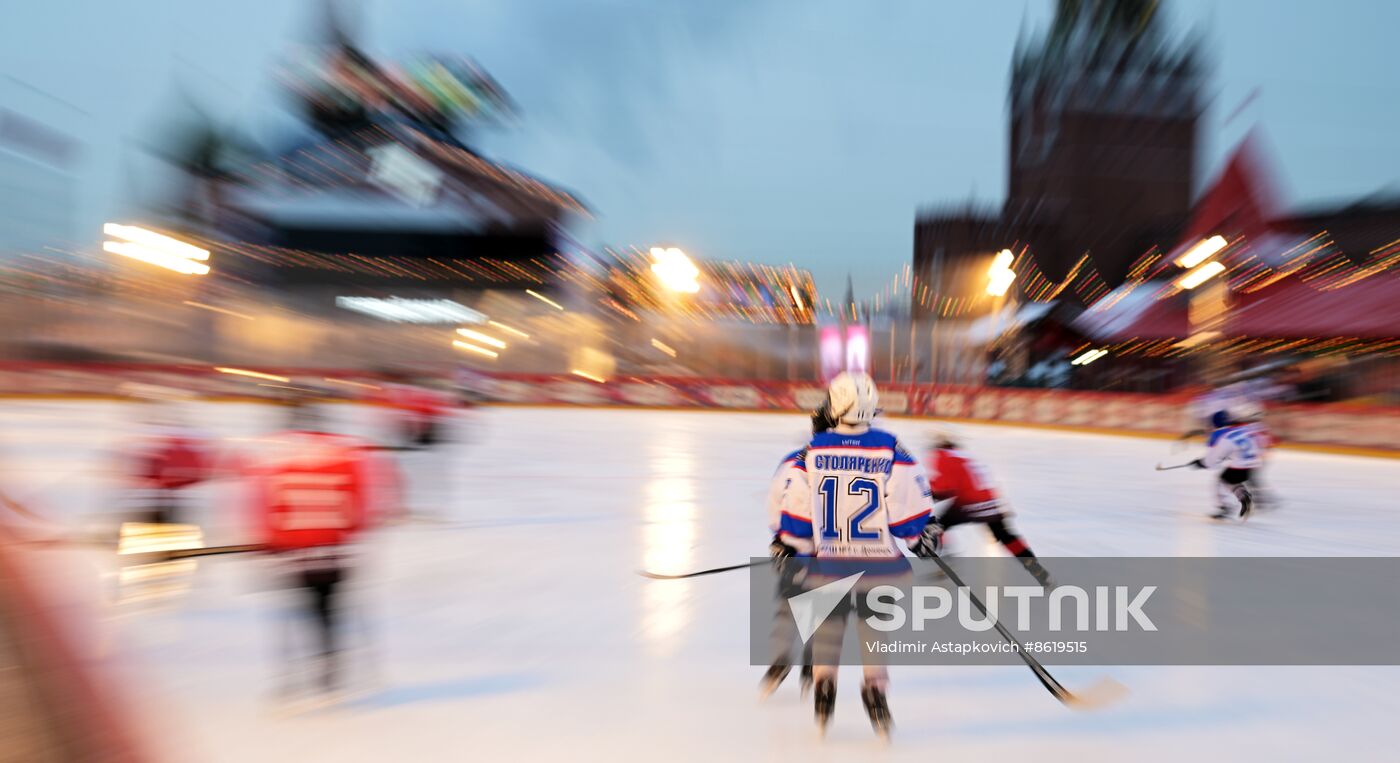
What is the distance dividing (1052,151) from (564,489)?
3448cm

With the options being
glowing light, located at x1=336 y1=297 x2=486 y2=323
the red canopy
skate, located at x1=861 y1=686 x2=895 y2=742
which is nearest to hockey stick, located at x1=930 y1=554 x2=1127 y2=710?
skate, located at x1=861 y1=686 x2=895 y2=742

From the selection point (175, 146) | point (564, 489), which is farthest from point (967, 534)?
point (175, 146)

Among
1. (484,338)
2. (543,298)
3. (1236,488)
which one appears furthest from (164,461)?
(543,298)

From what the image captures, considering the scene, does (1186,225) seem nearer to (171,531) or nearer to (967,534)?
(967,534)

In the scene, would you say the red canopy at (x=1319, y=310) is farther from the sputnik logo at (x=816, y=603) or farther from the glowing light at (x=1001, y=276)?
the sputnik logo at (x=816, y=603)

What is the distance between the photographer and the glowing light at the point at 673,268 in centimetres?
2588

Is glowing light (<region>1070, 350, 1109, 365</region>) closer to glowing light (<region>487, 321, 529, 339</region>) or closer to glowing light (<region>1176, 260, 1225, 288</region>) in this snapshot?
glowing light (<region>1176, 260, 1225, 288</region>)

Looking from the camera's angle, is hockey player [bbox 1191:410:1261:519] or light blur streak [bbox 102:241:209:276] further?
light blur streak [bbox 102:241:209:276]

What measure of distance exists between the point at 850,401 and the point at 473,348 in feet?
84.5

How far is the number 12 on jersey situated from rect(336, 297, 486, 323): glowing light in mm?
26606

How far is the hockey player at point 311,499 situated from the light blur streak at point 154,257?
2976 cm

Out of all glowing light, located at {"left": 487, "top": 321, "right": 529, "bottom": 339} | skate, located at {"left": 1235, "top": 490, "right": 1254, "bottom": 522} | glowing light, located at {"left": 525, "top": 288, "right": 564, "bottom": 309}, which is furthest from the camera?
glowing light, located at {"left": 525, "top": 288, "right": 564, "bottom": 309}

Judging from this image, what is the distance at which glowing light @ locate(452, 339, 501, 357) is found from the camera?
86.7 feet

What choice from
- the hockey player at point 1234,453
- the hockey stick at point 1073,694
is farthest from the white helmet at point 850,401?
the hockey player at point 1234,453
